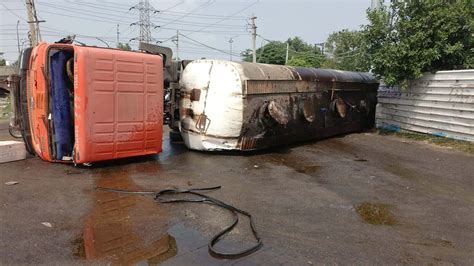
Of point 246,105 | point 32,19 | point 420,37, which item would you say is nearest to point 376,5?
point 420,37

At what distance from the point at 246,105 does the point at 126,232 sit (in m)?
4.21

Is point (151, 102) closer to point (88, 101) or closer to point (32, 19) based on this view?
point (88, 101)

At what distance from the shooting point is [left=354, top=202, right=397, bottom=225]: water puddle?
→ 16.0 ft

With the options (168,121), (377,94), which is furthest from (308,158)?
(377,94)

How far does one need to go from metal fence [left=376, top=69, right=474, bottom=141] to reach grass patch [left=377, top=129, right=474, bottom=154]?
12 centimetres

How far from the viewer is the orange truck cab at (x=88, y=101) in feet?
21.2

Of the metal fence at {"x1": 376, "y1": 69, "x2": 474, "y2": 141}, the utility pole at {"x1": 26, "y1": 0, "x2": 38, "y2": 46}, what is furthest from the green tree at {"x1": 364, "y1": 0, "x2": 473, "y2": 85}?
the utility pole at {"x1": 26, "y1": 0, "x2": 38, "y2": 46}

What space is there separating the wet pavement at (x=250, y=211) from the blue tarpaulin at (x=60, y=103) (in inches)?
19.0

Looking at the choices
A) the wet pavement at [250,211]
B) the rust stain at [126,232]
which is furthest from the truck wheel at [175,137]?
the rust stain at [126,232]

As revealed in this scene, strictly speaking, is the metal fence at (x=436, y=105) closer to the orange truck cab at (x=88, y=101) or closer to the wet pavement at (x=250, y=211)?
the wet pavement at (x=250, y=211)

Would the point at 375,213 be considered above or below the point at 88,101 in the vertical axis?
below

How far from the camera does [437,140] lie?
10109 millimetres

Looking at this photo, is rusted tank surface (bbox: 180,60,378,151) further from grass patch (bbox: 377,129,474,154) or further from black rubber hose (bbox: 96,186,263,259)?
grass patch (bbox: 377,129,474,154)

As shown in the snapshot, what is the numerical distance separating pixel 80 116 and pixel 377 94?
30.9 feet
